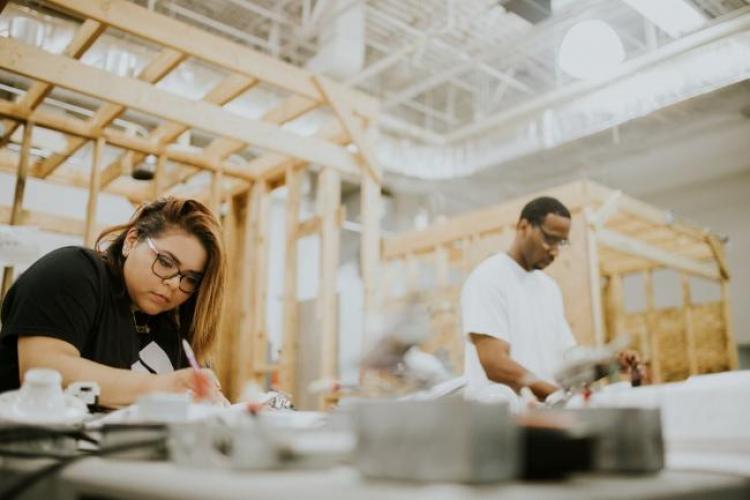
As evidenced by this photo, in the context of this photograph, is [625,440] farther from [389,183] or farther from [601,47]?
[389,183]

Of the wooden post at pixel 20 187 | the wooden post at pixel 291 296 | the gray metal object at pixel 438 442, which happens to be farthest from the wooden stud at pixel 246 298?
the gray metal object at pixel 438 442

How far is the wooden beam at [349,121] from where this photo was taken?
14.6ft

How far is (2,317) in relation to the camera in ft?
5.25

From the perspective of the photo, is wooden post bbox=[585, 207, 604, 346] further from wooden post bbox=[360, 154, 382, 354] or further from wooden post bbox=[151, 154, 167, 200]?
wooden post bbox=[151, 154, 167, 200]

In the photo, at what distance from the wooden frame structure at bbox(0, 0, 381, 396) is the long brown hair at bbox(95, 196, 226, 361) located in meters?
1.98

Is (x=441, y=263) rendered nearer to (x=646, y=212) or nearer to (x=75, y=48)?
(x=646, y=212)

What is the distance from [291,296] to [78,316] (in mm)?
3458

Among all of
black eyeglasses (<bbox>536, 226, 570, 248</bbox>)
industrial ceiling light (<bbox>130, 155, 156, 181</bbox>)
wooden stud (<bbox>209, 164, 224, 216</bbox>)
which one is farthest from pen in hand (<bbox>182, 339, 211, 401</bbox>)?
industrial ceiling light (<bbox>130, 155, 156, 181</bbox>)

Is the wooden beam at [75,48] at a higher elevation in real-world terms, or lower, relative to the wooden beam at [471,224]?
higher

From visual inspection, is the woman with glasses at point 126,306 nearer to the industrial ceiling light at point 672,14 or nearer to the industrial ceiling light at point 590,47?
the industrial ceiling light at point 590,47

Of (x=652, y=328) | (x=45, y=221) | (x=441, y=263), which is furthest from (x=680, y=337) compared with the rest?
(x=45, y=221)

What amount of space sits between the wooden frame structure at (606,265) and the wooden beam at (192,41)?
1.59m

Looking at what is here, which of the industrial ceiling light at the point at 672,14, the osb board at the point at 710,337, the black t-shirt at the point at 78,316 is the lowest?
the black t-shirt at the point at 78,316

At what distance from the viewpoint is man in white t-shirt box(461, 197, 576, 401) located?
2615 mm
